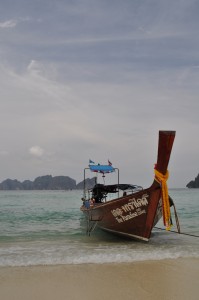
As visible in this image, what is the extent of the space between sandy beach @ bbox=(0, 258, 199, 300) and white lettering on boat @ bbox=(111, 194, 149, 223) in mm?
2622

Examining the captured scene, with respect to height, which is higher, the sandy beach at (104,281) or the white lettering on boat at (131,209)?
the white lettering on boat at (131,209)

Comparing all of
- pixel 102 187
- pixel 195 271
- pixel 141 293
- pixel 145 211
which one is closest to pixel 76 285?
pixel 141 293

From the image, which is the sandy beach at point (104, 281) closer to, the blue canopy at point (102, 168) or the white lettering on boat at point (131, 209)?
the white lettering on boat at point (131, 209)

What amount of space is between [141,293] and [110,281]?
2.94 feet

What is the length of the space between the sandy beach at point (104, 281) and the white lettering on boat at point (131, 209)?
2.62 m

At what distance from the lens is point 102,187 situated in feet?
49.4

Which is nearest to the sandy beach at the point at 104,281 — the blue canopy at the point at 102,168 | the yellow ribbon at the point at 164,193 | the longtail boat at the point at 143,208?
the yellow ribbon at the point at 164,193

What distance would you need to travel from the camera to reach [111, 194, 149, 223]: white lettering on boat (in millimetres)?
10383

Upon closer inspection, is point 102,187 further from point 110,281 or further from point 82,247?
point 110,281

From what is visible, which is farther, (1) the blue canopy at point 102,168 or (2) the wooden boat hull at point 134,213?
(1) the blue canopy at point 102,168

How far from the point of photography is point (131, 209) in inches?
419

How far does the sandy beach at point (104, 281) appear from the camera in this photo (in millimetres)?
5516

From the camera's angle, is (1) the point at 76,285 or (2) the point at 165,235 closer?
(1) the point at 76,285

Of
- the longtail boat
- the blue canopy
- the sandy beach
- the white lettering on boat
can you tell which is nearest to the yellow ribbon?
the longtail boat
